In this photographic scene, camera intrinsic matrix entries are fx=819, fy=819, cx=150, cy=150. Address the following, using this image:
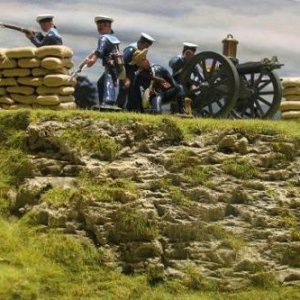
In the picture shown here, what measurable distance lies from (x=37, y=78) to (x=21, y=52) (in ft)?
1.58

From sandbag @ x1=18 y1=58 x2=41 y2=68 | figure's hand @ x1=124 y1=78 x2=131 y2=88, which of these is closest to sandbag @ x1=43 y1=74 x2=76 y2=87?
sandbag @ x1=18 y1=58 x2=41 y2=68

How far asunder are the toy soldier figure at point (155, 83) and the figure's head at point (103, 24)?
2.17 feet

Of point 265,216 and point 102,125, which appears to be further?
point 102,125

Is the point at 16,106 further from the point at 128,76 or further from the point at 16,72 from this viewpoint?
the point at 128,76

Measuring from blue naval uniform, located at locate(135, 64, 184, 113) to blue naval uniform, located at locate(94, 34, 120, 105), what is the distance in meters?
0.74

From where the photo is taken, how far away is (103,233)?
10570mm

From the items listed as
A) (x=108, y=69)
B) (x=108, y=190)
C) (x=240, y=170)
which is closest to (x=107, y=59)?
(x=108, y=69)

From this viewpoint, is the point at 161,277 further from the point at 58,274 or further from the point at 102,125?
the point at 102,125

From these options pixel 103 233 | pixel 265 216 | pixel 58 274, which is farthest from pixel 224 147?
pixel 58 274

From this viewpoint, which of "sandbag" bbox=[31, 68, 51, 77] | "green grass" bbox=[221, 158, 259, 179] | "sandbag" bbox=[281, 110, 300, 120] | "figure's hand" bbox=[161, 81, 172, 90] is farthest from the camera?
"figure's hand" bbox=[161, 81, 172, 90]

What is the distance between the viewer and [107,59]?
41.0ft

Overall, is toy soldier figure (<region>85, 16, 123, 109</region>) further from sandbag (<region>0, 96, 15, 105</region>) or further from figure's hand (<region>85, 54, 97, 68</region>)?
sandbag (<region>0, 96, 15, 105</region>)

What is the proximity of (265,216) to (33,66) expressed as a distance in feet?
14.3

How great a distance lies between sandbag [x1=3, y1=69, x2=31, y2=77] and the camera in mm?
12680
